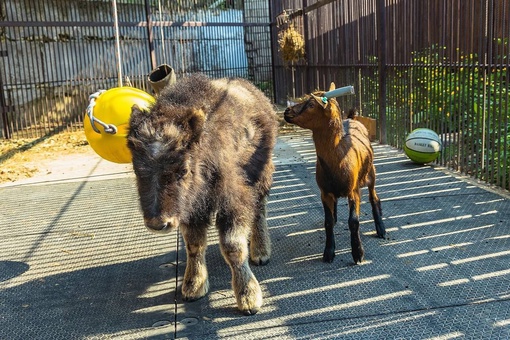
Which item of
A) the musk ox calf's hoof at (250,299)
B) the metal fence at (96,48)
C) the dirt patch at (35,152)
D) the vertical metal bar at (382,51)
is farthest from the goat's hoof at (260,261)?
the metal fence at (96,48)

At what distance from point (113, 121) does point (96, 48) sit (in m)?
10.4

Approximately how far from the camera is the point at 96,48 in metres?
13.7

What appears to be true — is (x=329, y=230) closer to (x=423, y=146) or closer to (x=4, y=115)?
(x=423, y=146)

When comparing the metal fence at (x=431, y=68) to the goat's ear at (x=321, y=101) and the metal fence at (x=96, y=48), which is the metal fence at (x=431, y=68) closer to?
the goat's ear at (x=321, y=101)

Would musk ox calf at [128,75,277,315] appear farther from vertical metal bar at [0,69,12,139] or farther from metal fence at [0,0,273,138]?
vertical metal bar at [0,69,12,139]

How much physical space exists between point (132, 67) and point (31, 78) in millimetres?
2668

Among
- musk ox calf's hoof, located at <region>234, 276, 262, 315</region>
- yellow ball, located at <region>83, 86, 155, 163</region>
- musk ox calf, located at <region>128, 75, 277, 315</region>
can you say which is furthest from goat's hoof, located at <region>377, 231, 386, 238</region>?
yellow ball, located at <region>83, 86, 155, 163</region>

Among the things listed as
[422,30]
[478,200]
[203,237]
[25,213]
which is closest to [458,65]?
[422,30]

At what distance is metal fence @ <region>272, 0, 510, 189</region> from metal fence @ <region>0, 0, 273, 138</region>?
14.2 ft

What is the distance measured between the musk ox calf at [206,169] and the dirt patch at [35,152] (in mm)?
5521

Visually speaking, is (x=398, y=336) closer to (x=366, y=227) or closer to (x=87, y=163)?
(x=366, y=227)

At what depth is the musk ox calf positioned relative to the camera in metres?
2.99

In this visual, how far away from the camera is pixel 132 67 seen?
14148 mm

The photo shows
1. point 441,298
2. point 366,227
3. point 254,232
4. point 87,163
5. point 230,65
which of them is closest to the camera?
point 441,298
